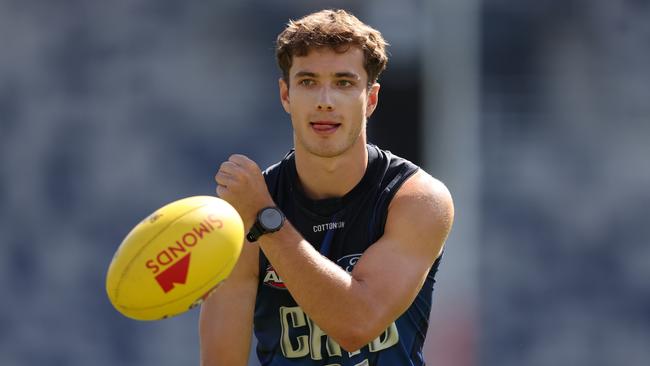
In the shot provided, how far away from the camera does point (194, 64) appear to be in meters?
11.7

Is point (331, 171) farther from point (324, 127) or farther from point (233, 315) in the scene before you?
point (233, 315)

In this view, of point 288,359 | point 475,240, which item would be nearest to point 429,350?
point 475,240

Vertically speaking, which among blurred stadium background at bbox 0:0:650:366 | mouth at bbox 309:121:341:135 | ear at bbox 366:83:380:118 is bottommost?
blurred stadium background at bbox 0:0:650:366

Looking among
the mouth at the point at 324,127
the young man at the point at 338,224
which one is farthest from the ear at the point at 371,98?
the mouth at the point at 324,127

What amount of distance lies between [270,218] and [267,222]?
23 millimetres

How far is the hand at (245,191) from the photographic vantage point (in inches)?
215

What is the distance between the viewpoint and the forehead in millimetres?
5824

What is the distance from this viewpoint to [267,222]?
17.8ft

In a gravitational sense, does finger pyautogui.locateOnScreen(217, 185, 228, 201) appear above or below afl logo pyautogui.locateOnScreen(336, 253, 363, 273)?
above

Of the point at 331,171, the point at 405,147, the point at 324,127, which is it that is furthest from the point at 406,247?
the point at 405,147

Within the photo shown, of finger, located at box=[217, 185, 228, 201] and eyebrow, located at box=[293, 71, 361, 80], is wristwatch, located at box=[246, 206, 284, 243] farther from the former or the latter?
eyebrow, located at box=[293, 71, 361, 80]

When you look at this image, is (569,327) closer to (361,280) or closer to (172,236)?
(361,280)

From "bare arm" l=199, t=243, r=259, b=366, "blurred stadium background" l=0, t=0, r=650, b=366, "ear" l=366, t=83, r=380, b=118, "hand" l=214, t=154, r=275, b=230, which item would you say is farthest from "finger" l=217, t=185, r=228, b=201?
"blurred stadium background" l=0, t=0, r=650, b=366

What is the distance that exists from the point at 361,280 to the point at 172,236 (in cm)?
88
